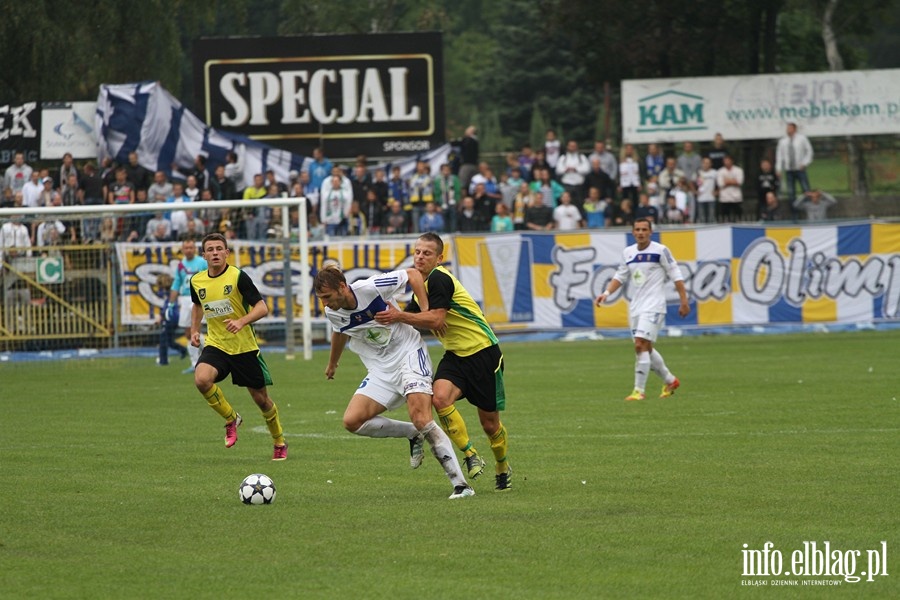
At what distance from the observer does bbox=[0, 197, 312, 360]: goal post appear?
23609 mm

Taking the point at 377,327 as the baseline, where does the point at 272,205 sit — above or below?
above

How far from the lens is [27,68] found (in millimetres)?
35531

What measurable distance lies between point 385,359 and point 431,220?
18149 mm

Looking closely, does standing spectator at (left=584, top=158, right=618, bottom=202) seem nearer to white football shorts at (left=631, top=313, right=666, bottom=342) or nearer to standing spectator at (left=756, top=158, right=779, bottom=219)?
standing spectator at (left=756, top=158, right=779, bottom=219)

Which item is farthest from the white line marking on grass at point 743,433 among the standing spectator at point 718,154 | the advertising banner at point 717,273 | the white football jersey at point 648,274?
the standing spectator at point 718,154

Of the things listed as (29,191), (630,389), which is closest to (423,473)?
(630,389)

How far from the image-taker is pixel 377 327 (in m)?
10.3

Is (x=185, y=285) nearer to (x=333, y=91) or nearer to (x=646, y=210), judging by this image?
(x=333, y=91)

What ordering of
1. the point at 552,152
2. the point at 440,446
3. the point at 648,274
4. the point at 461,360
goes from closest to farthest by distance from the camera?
the point at 440,446
the point at 461,360
the point at 648,274
the point at 552,152

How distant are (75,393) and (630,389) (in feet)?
25.4

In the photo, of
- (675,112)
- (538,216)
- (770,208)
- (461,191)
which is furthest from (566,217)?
(675,112)

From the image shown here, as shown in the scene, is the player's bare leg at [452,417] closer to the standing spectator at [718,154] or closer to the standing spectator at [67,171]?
the standing spectator at [718,154]

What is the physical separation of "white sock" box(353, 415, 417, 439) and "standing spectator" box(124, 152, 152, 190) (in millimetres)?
19795

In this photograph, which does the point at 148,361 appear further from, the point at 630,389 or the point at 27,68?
the point at 27,68
